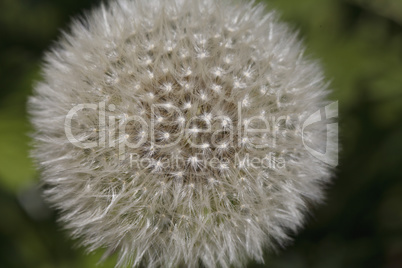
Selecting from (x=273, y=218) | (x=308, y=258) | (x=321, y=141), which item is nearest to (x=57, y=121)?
(x=273, y=218)

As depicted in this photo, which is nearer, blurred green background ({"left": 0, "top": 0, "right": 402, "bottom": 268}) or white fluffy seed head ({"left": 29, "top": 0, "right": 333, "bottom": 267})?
white fluffy seed head ({"left": 29, "top": 0, "right": 333, "bottom": 267})

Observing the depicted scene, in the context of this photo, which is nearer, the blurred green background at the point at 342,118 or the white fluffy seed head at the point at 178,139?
the white fluffy seed head at the point at 178,139

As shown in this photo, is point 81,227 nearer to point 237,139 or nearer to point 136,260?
point 136,260

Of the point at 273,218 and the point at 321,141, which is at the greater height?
the point at 321,141
